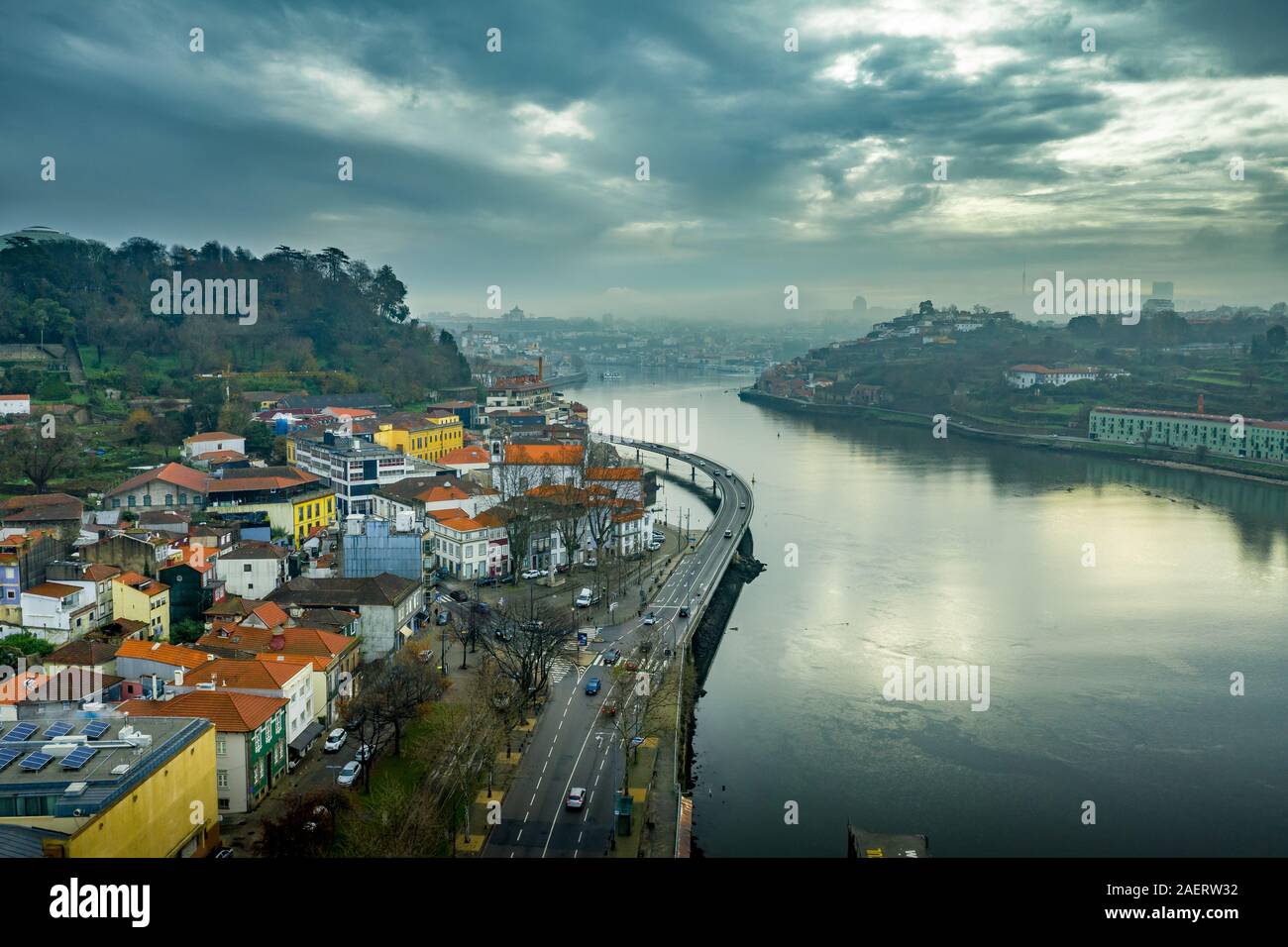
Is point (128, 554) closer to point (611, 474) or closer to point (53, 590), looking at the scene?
point (53, 590)

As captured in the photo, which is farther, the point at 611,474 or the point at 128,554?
the point at 611,474

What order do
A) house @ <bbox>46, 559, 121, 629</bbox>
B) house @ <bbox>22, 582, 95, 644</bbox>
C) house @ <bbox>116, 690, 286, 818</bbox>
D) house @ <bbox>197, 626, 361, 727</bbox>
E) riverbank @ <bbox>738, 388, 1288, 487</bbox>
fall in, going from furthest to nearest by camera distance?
riverbank @ <bbox>738, 388, 1288, 487</bbox> → house @ <bbox>46, 559, 121, 629</bbox> → house @ <bbox>22, 582, 95, 644</bbox> → house @ <bbox>197, 626, 361, 727</bbox> → house @ <bbox>116, 690, 286, 818</bbox>

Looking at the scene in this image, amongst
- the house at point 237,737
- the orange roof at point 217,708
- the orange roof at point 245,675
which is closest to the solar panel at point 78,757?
the house at point 237,737

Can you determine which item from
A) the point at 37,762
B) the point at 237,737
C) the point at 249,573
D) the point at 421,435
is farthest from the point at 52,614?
the point at 421,435

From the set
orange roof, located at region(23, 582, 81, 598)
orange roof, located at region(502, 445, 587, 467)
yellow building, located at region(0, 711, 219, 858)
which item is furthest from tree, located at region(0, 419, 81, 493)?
yellow building, located at region(0, 711, 219, 858)

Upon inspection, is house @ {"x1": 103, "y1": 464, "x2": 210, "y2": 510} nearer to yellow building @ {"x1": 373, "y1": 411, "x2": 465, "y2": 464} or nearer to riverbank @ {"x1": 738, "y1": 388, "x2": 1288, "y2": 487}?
yellow building @ {"x1": 373, "y1": 411, "x2": 465, "y2": 464}
